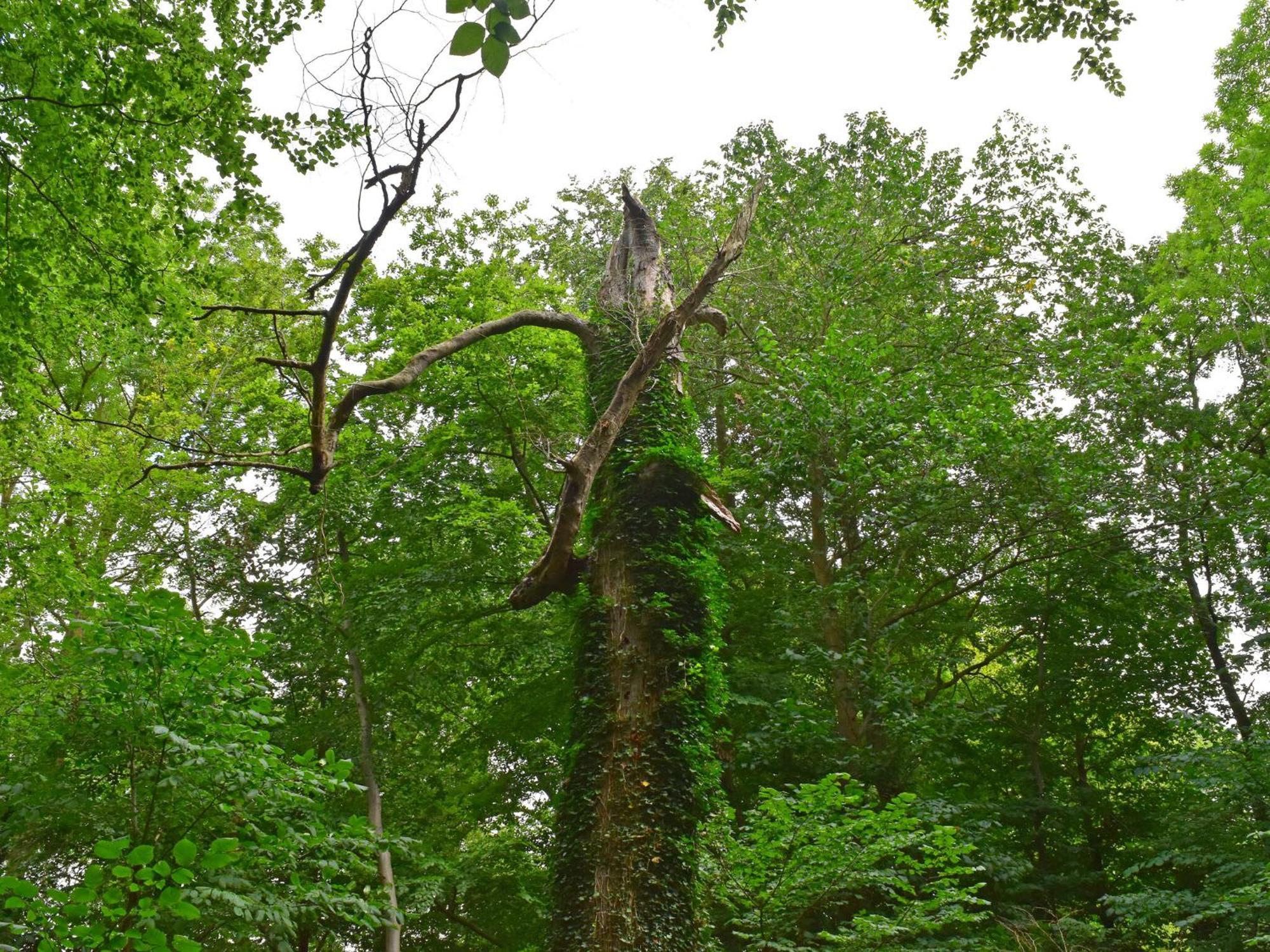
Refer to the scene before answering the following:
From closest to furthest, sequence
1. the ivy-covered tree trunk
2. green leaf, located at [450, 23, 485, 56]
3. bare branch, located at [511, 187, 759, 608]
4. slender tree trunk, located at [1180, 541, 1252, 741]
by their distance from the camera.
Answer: green leaf, located at [450, 23, 485, 56], the ivy-covered tree trunk, bare branch, located at [511, 187, 759, 608], slender tree trunk, located at [1180, 541, 1252, 741]

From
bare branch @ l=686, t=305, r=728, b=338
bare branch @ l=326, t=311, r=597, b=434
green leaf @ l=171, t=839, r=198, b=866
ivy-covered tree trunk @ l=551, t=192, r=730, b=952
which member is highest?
bare branch @ l=686, t=305, r=728, b=338

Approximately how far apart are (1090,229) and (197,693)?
13.9 m

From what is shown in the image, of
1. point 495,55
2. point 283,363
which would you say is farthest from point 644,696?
point 495,55

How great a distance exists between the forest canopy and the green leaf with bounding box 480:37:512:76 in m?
0.04

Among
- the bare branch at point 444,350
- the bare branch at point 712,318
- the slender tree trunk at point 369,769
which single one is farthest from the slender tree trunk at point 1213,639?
the slender tree trunk at point 369,769

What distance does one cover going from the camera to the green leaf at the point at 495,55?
4.82ft

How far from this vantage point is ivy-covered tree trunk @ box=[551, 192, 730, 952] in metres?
3.97

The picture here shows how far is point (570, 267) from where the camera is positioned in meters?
14.9

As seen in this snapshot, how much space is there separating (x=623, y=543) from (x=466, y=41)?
3.89 metres

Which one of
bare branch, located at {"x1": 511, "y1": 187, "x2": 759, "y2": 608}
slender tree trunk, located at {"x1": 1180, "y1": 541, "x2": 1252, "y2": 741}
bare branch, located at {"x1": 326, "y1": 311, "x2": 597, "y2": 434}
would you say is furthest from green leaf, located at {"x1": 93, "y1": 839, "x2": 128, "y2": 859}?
slender tree trunk, located at {"x1": 1180, "y1": 541, "x2": 1252, "y2": 741}

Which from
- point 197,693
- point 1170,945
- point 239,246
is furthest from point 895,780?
point 239,246

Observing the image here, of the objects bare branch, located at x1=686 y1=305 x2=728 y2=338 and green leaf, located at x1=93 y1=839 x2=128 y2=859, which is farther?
bare branch, located at x1=686 y1=305 x2=728 y2=338

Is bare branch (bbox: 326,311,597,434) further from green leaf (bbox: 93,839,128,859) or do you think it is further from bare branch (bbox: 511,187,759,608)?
green leaf (bbox: 93,839,128,859)

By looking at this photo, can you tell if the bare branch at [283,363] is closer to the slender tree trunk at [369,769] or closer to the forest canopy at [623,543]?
the forest canopy at [623,543]
